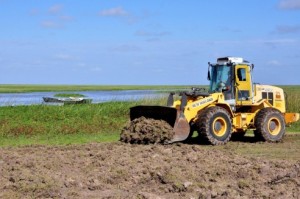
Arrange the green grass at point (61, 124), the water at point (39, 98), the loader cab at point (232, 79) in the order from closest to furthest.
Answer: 1. the loader cab at point (232, 79)
2. the green grass at point (61, 124)
3. the water at point (39, 98)

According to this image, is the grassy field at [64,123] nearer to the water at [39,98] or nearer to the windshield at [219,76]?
the windshield at [219,76]

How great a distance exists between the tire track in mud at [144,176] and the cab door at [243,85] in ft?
17.4

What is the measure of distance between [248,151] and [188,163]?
472 centimetres

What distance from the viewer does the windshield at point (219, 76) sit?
1831 centimetres

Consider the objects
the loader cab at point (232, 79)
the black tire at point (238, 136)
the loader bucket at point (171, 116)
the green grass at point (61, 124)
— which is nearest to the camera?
the loader bucket at point (171, 116)

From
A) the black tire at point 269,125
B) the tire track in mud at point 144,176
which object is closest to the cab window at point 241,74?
the black tire at point 269,125

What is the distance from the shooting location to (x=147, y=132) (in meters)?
16.9

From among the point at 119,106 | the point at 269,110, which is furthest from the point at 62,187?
the point at 119,106

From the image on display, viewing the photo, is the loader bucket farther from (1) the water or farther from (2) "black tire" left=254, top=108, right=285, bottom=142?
(1) the water

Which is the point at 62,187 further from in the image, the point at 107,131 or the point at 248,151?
the point at 107,131

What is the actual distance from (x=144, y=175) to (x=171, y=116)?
635 cm

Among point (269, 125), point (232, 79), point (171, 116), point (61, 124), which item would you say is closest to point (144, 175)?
point (171, 116)

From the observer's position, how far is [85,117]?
26609 mm

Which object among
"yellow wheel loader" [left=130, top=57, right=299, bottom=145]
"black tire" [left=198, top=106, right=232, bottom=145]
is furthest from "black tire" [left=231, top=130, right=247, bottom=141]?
"black tire" [left=198, top=106, right=232, bottom=145]
